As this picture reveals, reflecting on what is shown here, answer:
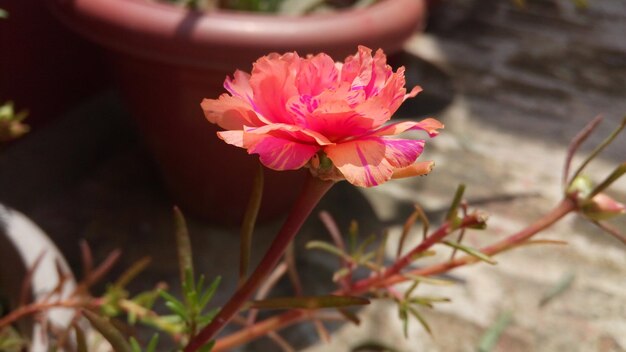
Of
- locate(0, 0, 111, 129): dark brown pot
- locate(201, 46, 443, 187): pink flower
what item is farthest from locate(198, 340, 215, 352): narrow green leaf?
locate(0, 0, 111, 129): dark brown pot

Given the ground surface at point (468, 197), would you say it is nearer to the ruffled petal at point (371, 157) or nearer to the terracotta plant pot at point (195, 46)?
the terracotta plant pot at point (195, 46)

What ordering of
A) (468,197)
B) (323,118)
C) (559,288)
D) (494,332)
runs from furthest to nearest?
1. (468,197)
2. (559,288)
3. (494,332)
4. (323,118)

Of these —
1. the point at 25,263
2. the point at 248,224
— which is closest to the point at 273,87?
the point at 248,224

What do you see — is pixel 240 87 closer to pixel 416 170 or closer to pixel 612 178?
pixel 416 170

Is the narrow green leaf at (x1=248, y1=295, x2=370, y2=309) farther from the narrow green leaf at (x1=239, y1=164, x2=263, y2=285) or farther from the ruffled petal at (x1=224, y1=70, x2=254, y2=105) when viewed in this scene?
the ruffled petal at (x1=224, y1=70, x2=254, y2=105)

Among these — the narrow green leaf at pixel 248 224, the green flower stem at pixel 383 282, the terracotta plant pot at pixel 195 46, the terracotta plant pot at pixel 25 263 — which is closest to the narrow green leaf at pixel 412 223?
the green flower stem at pixel 383 282

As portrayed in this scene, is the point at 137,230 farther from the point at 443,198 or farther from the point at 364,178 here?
the point at 364,178
